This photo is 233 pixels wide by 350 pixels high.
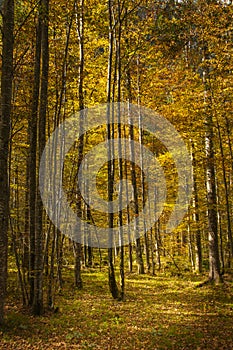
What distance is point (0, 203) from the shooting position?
676 cm

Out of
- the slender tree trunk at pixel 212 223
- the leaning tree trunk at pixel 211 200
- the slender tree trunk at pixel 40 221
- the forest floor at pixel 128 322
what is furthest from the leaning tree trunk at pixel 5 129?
the slender tree trunk at pixel 212 223

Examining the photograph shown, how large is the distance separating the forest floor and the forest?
0.14 ft

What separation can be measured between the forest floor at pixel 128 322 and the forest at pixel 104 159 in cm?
4

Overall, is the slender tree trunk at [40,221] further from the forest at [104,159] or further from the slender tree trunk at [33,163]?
the slender tree trunk at [33,163]

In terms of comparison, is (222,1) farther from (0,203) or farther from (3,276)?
(3,276)

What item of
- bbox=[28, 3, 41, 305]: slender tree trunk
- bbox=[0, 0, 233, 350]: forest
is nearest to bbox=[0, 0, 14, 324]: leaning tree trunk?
bbox=[0, 0, 233, 350]: forest

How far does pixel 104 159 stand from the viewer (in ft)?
65.9

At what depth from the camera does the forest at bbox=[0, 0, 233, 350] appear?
7316 millimetres

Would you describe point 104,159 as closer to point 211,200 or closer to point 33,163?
point 211,200

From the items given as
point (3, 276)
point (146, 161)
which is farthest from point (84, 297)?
point (146, 161)

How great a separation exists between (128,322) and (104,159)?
12.7 metres

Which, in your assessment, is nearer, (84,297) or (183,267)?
(84,297)

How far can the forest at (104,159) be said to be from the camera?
24.0 feet

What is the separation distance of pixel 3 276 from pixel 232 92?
29.3ft
